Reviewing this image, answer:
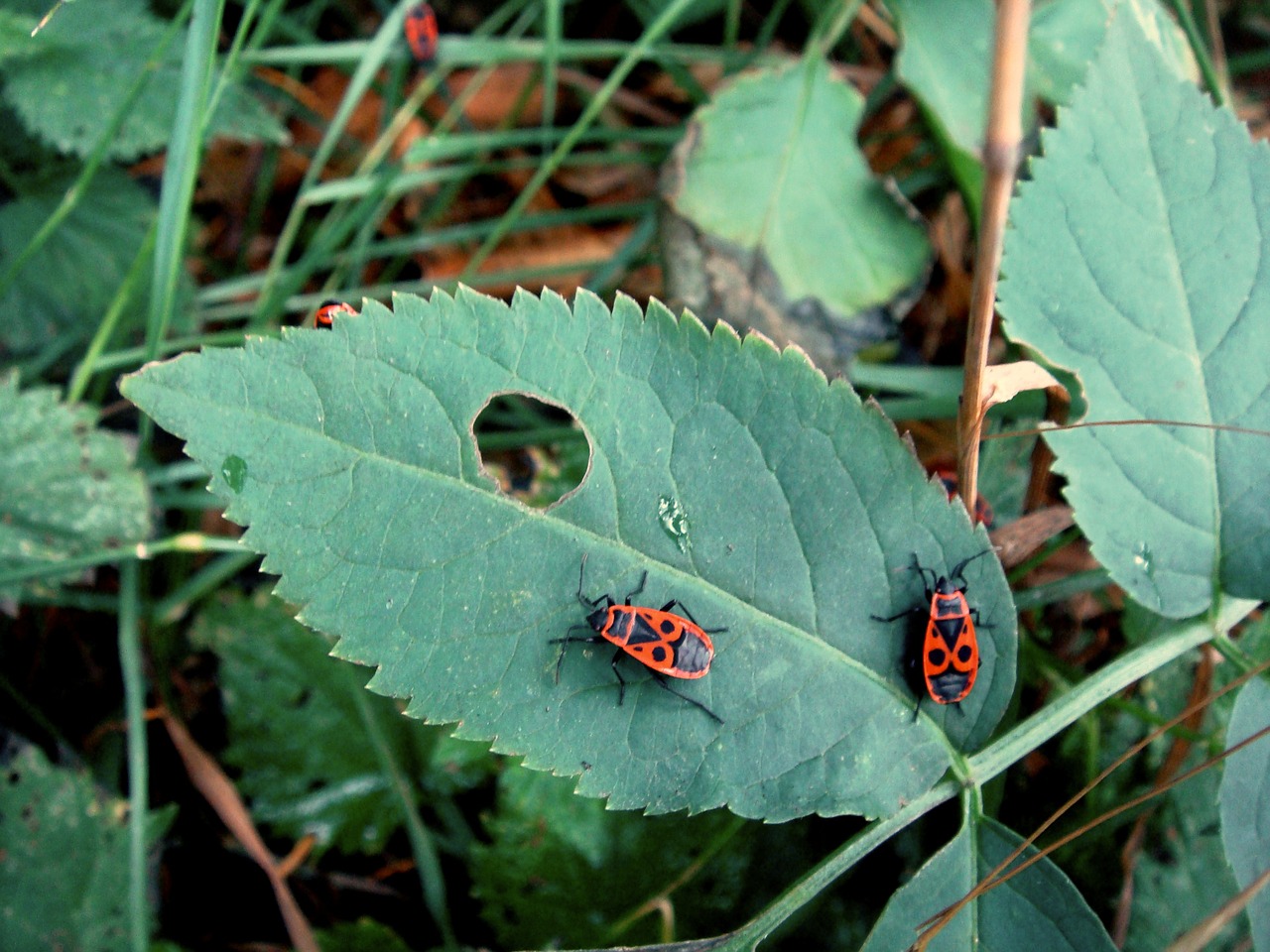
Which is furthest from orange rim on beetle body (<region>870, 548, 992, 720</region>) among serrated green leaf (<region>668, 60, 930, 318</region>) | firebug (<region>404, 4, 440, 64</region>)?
firebug (<region>404, 4, 440, 64</region>)

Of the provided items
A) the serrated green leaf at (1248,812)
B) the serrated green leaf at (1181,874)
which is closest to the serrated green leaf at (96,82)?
the serrated green leaf at (1248,812)

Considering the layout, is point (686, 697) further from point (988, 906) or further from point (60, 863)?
point (60, 863)

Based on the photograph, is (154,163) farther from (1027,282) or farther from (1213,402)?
(1213,402)

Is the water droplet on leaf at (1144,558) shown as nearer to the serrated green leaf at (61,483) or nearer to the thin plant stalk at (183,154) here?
the thin plant stalk at (183,154)

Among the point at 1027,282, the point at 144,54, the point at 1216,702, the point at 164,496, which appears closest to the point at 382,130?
the point at 144,54

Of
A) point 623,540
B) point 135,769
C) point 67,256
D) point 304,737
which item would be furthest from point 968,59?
point 135,769

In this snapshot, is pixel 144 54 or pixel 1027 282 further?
pixel 144 54
